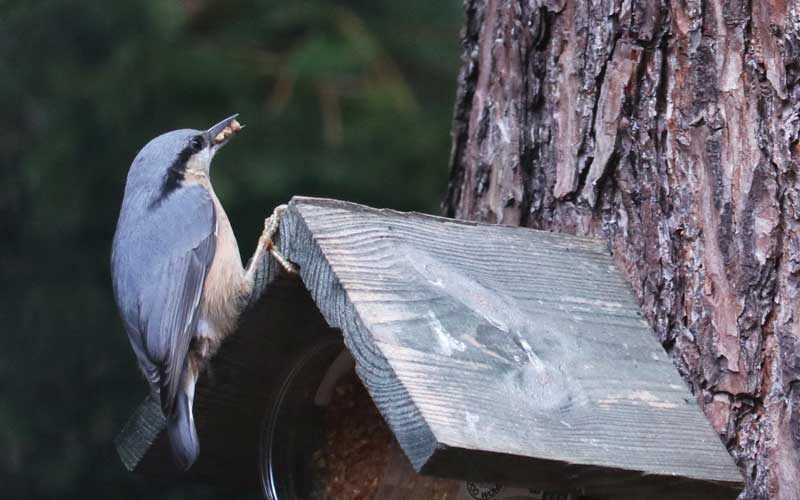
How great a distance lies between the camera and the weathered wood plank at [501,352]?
5.58ft

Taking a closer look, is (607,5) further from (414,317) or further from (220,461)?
(220,461)

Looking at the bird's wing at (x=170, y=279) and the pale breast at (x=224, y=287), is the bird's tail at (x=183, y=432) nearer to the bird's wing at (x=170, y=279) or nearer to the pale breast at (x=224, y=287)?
the bird's wing at (x=170, y=279)

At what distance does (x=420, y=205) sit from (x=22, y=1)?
1947mm

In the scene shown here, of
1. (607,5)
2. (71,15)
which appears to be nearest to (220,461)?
(607,5)

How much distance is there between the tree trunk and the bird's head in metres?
0.98

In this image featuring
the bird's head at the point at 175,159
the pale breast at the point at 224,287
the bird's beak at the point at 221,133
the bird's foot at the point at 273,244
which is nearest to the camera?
the bird's foot at the point at 273,244

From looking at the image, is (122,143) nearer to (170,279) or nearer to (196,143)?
(196,143)

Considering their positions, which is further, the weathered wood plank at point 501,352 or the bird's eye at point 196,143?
the bird's eye at point 196,143

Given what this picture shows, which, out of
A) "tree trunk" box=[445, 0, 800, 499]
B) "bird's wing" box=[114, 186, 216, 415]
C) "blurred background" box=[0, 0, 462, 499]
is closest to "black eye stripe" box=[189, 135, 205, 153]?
"bird's wing" box=[114, 186, 216, 415]

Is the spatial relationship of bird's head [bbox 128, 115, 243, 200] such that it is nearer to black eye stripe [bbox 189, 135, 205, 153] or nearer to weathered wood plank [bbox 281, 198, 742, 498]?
black eye stripe [bbox 189, 135, 205, 153]

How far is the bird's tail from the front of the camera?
2.26 m

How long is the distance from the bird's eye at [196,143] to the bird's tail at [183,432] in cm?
88

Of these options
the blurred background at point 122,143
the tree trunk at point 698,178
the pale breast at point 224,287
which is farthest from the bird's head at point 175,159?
the blurred background at point 122,143

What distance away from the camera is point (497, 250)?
211cm
